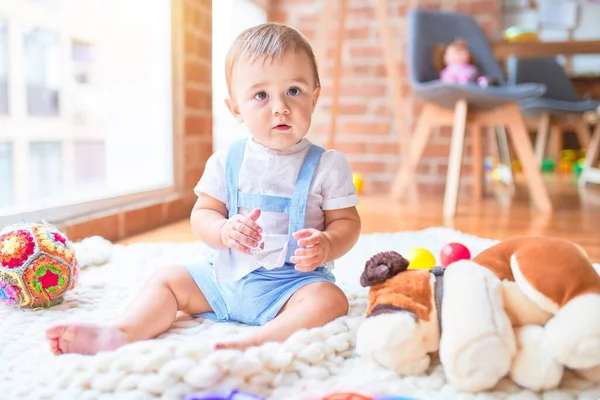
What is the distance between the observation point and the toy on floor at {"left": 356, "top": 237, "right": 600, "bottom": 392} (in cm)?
63

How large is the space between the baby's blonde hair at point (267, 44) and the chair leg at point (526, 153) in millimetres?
1634

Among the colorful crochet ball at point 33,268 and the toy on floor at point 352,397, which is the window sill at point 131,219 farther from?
the toy on floor at point 352,397

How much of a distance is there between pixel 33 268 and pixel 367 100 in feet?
7.36

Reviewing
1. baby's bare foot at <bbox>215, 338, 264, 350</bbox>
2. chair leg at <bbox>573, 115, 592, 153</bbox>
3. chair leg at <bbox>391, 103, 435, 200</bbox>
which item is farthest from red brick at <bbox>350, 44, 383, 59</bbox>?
baby's bare foot at <bbox>215, 338, 264, 350</bbox>

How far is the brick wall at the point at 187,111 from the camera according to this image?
1869 millimetres

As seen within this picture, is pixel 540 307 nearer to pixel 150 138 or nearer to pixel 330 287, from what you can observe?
pixel 330 287

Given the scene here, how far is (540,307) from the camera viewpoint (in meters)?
0.68

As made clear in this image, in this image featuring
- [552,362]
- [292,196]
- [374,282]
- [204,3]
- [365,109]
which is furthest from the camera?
[365,109]

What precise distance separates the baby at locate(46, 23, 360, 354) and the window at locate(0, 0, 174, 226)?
0.62 metres

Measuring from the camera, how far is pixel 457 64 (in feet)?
8.09

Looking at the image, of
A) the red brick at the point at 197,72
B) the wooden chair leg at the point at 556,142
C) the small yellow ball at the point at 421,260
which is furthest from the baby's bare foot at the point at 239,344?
the wooden chair leg at the point at 556,142

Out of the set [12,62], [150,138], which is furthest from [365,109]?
[12,62]

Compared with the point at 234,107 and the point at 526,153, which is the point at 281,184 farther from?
the point at 526,153

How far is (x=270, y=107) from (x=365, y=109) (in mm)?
2161
